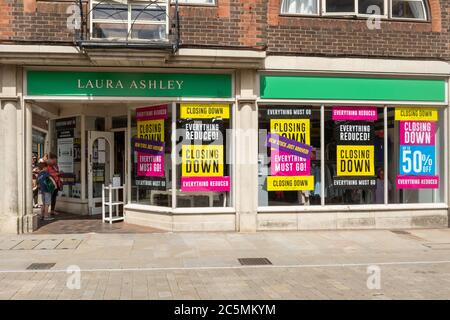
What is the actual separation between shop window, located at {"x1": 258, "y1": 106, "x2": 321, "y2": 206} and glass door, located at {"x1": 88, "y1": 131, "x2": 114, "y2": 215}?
14.5 feet

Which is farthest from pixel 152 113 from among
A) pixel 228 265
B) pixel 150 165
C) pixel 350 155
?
pixel 228 265

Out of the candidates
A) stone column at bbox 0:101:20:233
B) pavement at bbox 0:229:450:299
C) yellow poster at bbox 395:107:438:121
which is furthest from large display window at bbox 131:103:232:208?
yellow poster at bbox 395:107:438:121

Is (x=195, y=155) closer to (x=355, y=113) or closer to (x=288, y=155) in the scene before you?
(x=288, y=155)

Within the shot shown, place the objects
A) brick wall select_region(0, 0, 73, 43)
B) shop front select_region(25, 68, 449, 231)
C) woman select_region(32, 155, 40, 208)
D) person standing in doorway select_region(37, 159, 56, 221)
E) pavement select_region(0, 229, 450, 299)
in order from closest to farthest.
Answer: pavement select_region(0, 229, 450, 299) → brick wall select_region(0, 0, 73, 43) → shop front select_region(25, 68, 449, 231) → person standing in doorway select_region(37, 159, 56, 221) → woman select_region(32, 155, 40, 208)

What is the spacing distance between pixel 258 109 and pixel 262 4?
219cm

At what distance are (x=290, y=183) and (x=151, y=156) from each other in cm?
312

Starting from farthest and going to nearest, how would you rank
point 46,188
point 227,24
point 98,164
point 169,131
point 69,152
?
1. point 69,152
2. point 98,164
3. point 46,188
4. point 169,131
5. point 227,24

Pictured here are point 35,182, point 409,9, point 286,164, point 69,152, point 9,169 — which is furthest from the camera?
point 35,182

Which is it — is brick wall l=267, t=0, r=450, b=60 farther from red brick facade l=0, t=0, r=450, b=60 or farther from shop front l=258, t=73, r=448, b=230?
shop front l=258, t=73, r=448, b=230

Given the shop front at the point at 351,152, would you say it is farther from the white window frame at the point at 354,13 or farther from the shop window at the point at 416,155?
the white window frame at the point at 354,13

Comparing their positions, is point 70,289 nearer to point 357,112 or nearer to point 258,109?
point 258,109

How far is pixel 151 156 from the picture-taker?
11727 mm

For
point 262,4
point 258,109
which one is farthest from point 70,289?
point 262,4

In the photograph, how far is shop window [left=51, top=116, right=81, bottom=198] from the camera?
13.9 meters
